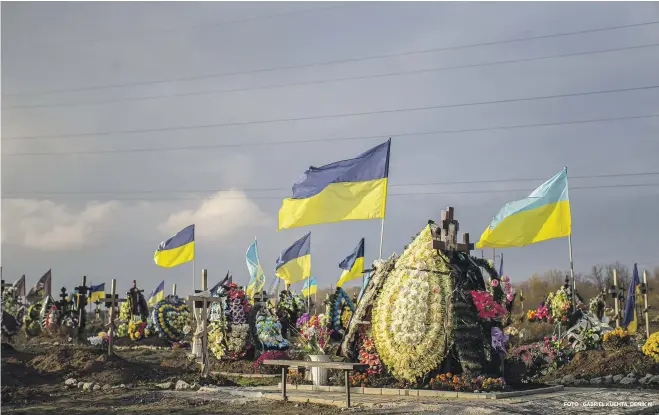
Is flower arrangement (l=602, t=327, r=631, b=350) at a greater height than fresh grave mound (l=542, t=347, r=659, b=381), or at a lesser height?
greater

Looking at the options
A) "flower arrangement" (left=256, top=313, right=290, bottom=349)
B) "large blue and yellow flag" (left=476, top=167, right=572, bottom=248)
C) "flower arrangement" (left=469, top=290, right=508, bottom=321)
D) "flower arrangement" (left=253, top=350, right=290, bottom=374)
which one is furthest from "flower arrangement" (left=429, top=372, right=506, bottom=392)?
"flower arrangement" (left=256, top=313, right=290, bottom=349)

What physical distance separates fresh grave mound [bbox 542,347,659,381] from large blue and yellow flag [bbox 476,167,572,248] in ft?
11.0

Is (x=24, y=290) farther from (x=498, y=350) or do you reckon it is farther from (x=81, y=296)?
(x=498, y=350)

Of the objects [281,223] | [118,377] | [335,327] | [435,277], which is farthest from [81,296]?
[435,277]

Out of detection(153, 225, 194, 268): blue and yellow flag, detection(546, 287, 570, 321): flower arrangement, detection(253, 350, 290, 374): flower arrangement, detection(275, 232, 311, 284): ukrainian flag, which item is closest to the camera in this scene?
detection(253, 350, 290, 374): flower arrangement

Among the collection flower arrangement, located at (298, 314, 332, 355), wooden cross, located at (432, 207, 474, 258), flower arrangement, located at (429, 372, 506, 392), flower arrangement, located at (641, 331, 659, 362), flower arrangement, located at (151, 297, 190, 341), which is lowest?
flower arrangement, located at (429, 372, 506, 392)

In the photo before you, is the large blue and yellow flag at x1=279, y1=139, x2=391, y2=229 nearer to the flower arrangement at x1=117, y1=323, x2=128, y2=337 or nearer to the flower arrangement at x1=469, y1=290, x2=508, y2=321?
the flower arrangement at x1=469, y1=290, x2=508, y2=321

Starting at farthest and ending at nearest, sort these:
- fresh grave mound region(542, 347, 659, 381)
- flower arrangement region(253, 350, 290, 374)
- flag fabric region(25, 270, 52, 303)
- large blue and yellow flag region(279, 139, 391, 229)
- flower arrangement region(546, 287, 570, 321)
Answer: flag fabric region(25, 270, 52, 303), flower arrangement region(546, 287, 570, 321), flower arrangement region(253, 350, 290, 374), large blue and yellow flag region(279, 139, 391, 229), fresh grave mound region(542, 347, 659, 381)

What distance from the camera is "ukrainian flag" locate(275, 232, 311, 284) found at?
103ft

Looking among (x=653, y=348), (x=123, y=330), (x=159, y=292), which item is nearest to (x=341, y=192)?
(x=653, y=348)

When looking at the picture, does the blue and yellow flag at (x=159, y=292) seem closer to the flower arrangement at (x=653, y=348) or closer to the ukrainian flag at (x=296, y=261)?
the ukrainian flag at (x=296, y=261)

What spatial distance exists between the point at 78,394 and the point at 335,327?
12597 millimetres

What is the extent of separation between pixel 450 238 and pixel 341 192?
372 centimetres

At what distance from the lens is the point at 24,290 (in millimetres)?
44562
